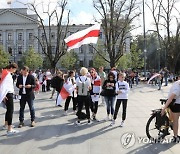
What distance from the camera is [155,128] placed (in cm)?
720


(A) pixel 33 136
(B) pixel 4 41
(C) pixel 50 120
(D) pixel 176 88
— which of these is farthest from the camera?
(B) pixel 4 41

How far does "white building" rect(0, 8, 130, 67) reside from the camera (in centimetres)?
9219

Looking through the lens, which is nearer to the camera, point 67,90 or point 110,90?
point 110,90

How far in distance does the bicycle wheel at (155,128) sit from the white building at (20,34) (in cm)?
8440

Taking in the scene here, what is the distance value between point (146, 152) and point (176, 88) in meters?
1.63

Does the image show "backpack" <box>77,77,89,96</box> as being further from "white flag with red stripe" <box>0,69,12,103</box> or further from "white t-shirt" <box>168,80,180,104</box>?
"white t-shirt" <box>168,80,180,104</box>

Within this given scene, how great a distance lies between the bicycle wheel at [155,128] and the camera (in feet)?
23.3

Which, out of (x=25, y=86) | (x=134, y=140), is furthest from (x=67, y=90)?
(x=134, y=140)

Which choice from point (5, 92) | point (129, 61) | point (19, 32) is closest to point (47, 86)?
point (5, 92)

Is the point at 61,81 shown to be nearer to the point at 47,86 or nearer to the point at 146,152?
the point at 146,152

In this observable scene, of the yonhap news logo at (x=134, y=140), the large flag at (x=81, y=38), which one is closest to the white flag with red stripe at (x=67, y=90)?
the large flag at (x=81, y=38)

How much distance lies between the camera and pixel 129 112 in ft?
38.8

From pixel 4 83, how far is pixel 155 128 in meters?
4.00

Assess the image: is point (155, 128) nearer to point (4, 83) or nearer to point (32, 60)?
point (4, 83)
